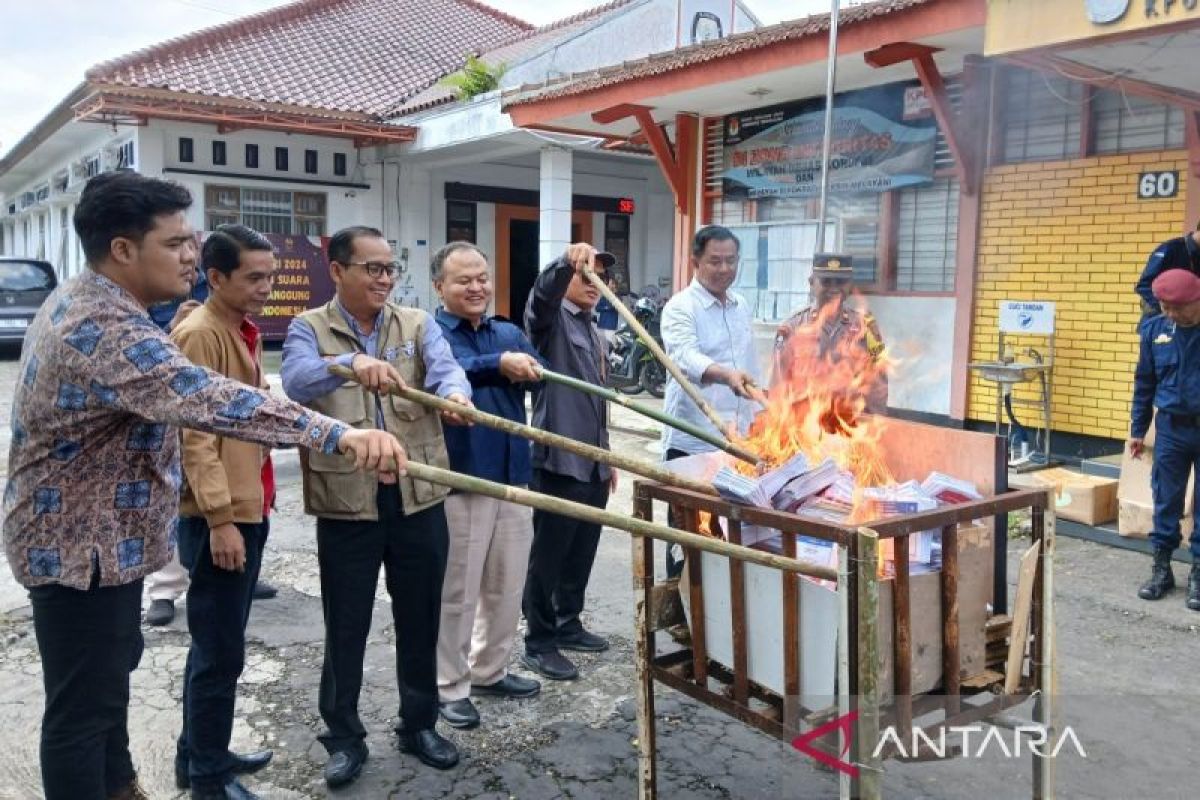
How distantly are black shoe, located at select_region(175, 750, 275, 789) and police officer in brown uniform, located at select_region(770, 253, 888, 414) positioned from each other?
2.24 meters

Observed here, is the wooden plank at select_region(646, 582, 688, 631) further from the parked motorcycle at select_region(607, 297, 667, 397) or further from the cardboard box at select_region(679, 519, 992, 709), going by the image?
the parked motorcycle at select_region(607, 297, 667, 397)

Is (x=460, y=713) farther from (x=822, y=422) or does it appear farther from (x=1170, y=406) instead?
(x=1170, y=406)

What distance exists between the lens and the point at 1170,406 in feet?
16.4

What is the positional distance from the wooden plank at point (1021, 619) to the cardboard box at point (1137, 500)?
11.5 feet

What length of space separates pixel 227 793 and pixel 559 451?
1.74 metres

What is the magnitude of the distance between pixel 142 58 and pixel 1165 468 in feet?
51.0

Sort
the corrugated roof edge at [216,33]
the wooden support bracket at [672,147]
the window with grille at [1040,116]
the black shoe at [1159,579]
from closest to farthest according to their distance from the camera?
the black shoe at [1159,579] < the window with grille at [1040,116] < the wooden support bracket at [672,147] < the corrugated roof edge at [216,33]

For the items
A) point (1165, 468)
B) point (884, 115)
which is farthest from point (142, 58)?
point (1165, 468)

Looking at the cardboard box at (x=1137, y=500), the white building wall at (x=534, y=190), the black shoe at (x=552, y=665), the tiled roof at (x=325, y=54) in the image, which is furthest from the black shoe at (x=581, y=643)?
the white building wall at (x=534, y=190)

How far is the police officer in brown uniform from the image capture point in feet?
13.8

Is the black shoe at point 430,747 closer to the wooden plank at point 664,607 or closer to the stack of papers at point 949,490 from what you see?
the wooden plank at point 664,607

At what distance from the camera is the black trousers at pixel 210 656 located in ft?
9.59

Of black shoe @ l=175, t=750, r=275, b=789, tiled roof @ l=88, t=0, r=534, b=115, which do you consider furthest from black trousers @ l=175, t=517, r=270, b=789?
tiled roof @ l=88, t=0, r=534, b=115

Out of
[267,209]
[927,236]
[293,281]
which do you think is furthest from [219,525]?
[267,209]
